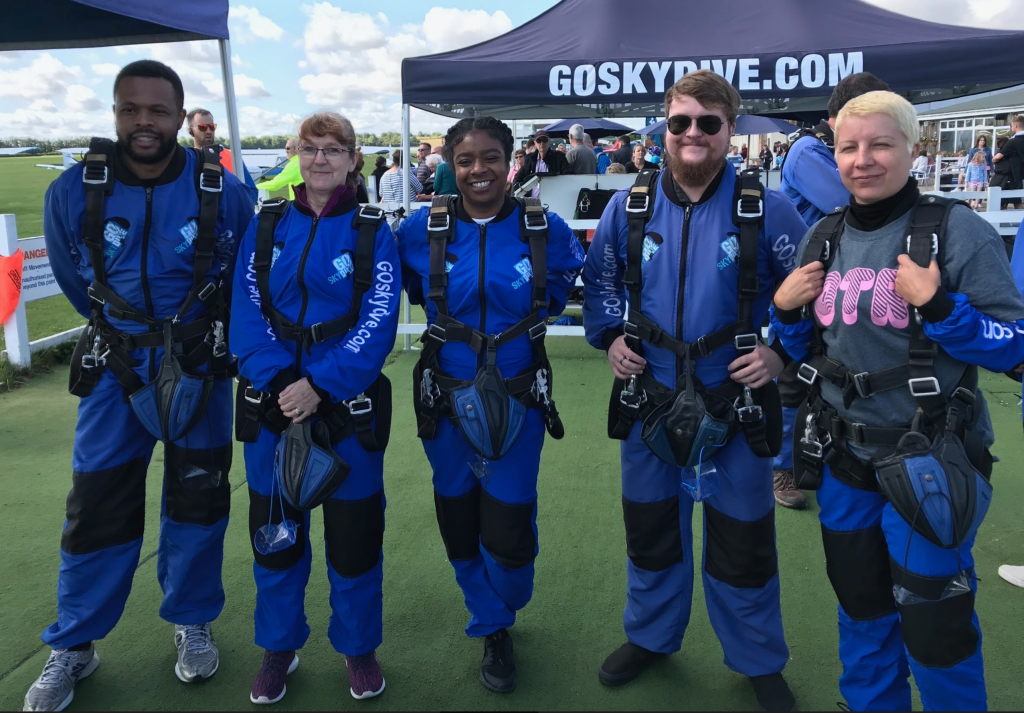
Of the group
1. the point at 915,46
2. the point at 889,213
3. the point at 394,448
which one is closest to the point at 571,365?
the point at 394,448

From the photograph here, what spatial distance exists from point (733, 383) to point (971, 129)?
37.5m

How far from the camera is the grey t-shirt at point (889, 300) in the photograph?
1.90 m

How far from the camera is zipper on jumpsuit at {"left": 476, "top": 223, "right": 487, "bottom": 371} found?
2508 millimetres

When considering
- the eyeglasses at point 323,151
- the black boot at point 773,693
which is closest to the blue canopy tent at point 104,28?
the eyeglasses at point 323,151

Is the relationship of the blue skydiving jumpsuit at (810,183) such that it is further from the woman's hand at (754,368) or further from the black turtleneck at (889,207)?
the black turtleneck at (889,207)

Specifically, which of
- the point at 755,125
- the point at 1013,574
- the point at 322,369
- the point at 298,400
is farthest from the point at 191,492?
the point at 755,125

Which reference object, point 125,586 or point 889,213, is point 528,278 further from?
point 125,586

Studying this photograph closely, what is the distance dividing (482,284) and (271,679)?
1595mm

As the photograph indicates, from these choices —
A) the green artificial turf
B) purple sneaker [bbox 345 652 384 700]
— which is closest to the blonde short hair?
the green artificial turf

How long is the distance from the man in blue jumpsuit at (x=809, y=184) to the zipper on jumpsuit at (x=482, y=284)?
167cm

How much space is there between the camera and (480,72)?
6133 mm

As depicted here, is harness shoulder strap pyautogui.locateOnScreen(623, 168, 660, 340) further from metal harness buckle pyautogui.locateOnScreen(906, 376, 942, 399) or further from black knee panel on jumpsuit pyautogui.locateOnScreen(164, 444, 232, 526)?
black knee panel on jumpsuit pyautogui.locateOnScreen(164, 444, 232, 526)

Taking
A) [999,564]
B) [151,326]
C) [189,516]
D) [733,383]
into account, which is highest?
[151,326]

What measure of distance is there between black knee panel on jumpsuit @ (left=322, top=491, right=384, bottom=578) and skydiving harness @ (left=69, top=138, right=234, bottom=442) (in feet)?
2.03
